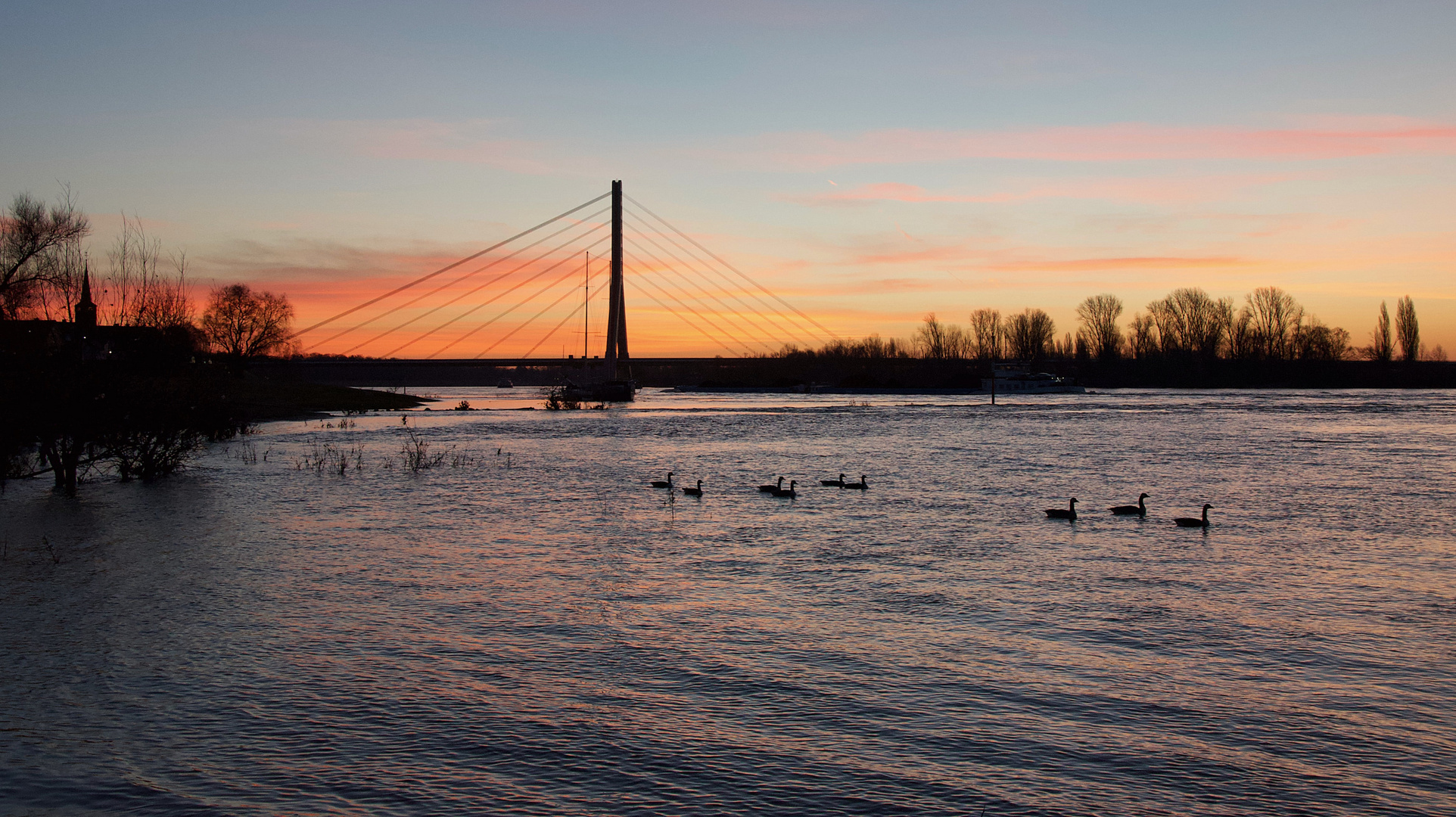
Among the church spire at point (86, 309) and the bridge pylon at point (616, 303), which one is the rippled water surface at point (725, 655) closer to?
the church spire at point (86, 309)

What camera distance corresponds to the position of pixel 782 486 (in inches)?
910

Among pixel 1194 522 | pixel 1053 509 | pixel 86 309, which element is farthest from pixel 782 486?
pixel 86 309

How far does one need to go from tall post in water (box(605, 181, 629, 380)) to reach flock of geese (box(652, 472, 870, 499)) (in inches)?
2067

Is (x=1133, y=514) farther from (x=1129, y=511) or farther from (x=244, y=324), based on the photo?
(x=244, y=324)

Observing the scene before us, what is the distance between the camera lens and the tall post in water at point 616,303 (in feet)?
251

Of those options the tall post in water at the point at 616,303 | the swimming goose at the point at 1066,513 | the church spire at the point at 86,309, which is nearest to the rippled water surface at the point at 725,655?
the swimming goose at the point at 1066,513

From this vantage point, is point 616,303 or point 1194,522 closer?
point 1194,522

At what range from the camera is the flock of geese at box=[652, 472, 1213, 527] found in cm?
1753

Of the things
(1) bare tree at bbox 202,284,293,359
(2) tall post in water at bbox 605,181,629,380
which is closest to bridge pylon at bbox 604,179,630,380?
(2) tall post in water at bbox 605,181,629,380

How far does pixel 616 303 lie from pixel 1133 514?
60551 mm

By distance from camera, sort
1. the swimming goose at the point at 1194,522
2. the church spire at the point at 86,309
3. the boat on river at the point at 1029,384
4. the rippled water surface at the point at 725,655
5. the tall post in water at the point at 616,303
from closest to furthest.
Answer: the rippled water surface at the point at 725,655, the swimming goose at the point at 1194,522, the church spire at the point at 86,309, the tall post in water at the point at 616,303, the boat on river at the point at 1029,384

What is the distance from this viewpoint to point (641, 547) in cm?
1548

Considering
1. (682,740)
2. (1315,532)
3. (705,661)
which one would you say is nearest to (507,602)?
(705,661)

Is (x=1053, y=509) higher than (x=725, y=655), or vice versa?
(x=1053, y=509)
